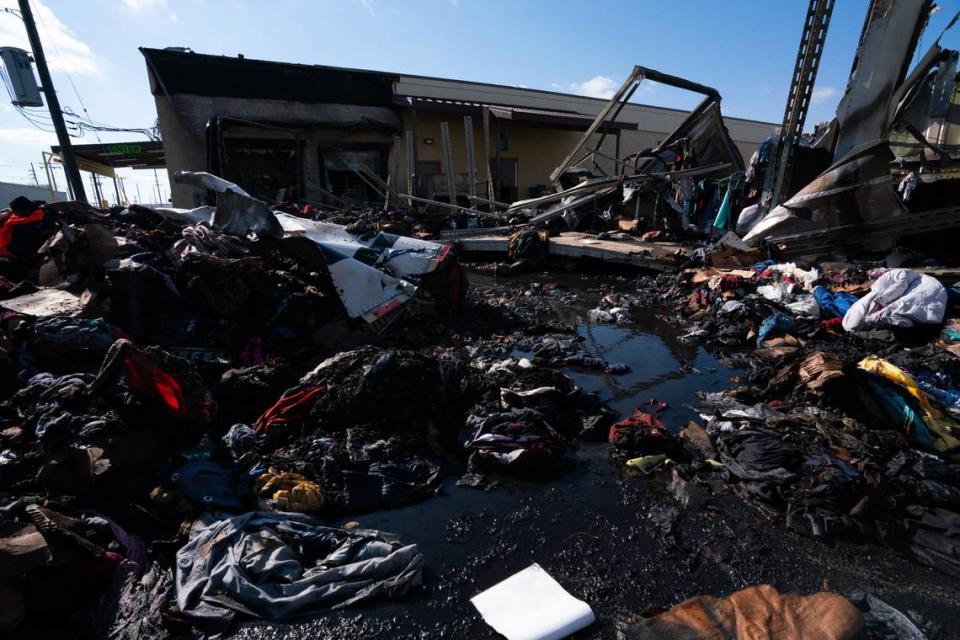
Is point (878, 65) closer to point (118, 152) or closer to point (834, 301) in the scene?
point (834, 301)

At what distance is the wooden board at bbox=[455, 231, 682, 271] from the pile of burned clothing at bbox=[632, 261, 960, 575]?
2966 millimetres

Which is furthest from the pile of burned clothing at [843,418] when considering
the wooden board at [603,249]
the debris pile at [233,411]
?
the wooden board at [603,249]

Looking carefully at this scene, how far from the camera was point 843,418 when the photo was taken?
11.7ft

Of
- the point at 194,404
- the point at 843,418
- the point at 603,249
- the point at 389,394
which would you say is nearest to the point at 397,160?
the point at 603,249

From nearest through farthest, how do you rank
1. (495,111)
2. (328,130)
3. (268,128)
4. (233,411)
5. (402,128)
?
(233,411) < (268,128) < (328,130) < (495,111) < (402,128)

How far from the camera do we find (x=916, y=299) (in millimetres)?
4855

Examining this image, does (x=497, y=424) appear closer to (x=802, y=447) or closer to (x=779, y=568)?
(x=779, y=568)

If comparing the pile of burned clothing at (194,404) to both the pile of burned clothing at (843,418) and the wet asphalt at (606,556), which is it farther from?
the pile of burned clothing at (843,418)

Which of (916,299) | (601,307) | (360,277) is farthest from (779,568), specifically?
(601,307)

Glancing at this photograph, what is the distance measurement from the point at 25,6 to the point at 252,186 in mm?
5770

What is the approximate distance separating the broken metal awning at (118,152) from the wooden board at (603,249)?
13718mm

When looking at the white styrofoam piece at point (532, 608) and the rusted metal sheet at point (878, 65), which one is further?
the rusted metal sheet at point (878, 65)

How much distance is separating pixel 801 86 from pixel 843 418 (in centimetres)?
755

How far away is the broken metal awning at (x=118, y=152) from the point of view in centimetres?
1811
